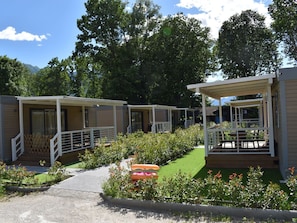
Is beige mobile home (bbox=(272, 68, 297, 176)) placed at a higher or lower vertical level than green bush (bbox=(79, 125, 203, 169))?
higher

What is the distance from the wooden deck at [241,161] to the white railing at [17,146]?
846 cm

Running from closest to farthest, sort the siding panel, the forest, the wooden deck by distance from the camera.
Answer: the siding panel < the wooden deck < the forest

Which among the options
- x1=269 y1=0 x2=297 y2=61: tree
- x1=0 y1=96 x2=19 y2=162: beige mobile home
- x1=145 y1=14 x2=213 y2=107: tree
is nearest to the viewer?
x1=0 y1=96 x2=19 y2=162: beige mobile home

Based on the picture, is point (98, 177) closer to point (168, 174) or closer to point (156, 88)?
point (168, 174)

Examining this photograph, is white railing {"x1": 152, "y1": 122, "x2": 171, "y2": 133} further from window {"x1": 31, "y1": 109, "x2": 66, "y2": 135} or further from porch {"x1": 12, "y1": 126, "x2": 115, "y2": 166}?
porch {"x1": 12, "y1": 126, "x2": 115, "y2": 166}

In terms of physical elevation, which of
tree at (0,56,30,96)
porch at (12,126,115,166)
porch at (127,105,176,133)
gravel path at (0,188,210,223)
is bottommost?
gravel path at (0,188,210,223)

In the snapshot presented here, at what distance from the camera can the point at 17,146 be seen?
13336 millimetres

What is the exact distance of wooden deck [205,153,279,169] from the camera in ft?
33.1

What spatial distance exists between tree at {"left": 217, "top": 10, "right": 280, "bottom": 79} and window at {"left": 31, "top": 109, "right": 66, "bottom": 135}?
27.6 metres

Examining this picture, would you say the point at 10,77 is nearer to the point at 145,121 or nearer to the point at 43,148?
the point at 145,121

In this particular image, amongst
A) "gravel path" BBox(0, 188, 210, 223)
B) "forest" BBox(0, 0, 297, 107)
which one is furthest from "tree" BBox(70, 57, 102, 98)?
"gravel path" BBox(0, 188, 210, 223)

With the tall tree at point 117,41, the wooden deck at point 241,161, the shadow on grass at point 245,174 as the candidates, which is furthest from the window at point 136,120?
the shadow on grass at point 245,174

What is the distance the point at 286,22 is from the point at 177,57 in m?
13.2

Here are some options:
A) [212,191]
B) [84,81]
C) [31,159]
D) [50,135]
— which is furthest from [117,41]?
[212,191]
